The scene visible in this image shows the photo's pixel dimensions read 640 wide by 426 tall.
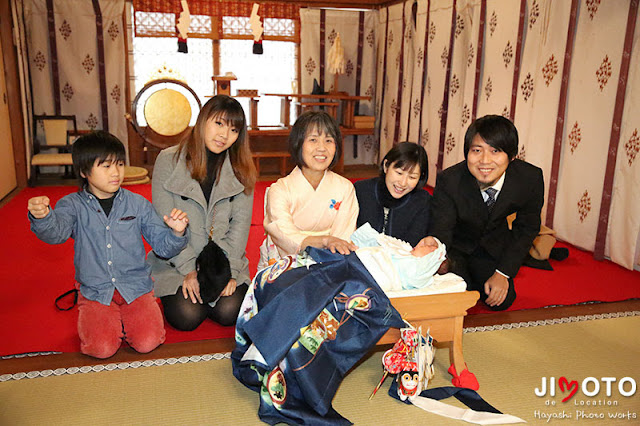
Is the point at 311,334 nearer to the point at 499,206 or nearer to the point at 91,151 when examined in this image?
the point at 91,151

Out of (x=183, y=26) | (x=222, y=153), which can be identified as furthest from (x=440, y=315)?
(x=183, y=26)

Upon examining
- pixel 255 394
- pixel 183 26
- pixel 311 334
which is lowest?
pixel 255 394

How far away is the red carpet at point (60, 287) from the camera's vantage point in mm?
2221

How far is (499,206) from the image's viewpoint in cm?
252

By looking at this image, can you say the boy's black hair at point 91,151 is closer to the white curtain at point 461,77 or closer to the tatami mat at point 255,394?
the tatami mat at point 255,394

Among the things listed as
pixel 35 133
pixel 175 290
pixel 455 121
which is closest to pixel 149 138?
pixel 35 133

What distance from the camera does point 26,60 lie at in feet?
17.4

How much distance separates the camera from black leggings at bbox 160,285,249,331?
7.38 ft

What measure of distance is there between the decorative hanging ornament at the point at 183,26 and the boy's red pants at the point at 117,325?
4183 mm

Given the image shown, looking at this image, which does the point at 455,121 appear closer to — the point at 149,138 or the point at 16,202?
the point at 149,138

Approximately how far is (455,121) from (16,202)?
3920 millimetres

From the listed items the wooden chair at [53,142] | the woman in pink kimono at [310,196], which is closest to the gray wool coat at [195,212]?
the woman in pink kimono at [310,196]

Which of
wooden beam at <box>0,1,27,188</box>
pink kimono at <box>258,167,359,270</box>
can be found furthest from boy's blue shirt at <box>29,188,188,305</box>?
wooden beam at <box>0,1,27,188</box>

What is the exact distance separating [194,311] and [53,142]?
13.0 feet
